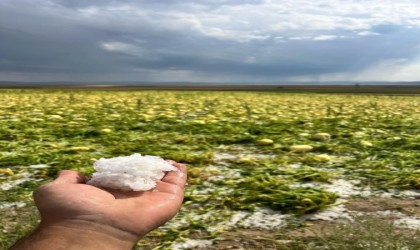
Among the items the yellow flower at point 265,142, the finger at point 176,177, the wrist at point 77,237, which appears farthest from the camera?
the yellow flower at point 265,142

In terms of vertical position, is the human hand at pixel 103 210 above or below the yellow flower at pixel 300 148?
above

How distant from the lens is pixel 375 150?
6.71m

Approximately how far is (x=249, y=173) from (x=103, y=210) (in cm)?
298

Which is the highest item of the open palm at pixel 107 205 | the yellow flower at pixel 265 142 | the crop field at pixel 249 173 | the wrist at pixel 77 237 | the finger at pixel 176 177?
the finger at pixel 176 177

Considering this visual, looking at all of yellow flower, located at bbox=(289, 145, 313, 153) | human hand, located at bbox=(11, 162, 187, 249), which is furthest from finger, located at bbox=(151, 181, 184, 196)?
yellow flower, located at bbox=(289, 145, 313, 153)

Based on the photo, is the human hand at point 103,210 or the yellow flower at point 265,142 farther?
the yellow flower at point 265,142

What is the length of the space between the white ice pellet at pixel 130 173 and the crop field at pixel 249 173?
23.1 inches

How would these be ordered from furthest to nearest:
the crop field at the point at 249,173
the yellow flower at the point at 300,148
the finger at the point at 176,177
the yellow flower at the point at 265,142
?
the yellow flower at the point at 265,142 → the yellow flower at the point at 300,148 → the crop field at the point at 249,173 → the finger at the point at 176,177

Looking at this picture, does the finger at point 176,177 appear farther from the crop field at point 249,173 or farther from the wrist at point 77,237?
the wrist at point 77,237

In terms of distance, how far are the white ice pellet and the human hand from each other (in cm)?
4

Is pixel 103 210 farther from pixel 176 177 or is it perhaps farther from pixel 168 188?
pixel 176 177

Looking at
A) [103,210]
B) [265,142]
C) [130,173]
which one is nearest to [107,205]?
[103,210]

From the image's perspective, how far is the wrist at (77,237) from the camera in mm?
2096

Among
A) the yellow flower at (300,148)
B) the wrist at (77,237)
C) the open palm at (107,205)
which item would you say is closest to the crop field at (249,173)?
the yellow flower at (300,148)
